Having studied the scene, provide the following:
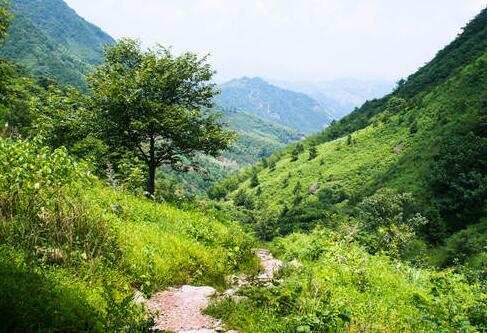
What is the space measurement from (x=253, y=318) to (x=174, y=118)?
1477 centimetres

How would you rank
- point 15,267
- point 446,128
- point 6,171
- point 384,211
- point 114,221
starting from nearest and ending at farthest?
1. point 15,267
2. point 6,171
3. point 114,221
4. point 384,211
5. point 446,128

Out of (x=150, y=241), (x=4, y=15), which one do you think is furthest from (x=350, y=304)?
(x=4, y=15)

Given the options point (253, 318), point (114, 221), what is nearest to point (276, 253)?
point (114, 221)

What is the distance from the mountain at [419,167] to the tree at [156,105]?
39.2 ft

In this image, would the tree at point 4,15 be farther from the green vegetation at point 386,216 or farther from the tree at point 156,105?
the green vegetation at point 386,216

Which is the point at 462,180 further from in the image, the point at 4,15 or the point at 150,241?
the point at 4,15

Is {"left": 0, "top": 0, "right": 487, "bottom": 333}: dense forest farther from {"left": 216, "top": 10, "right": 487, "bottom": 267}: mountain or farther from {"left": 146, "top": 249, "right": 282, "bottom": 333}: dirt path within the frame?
{"left": 216, "top": 10, "right": 487, "bottom": 267}: mountain

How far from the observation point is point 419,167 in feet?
267

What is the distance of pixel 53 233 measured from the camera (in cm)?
859

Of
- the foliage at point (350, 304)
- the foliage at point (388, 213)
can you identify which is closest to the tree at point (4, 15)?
the foliage at point (350, 304)

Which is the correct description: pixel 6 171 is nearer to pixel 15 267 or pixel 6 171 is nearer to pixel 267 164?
pixel 15 267

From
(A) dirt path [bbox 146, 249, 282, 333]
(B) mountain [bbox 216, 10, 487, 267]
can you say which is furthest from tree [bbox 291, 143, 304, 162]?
(A) dirt path [bbox 146, 249, 282, 333]

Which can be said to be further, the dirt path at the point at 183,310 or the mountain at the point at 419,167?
the mountain at the point at 419,167

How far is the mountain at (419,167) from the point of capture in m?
63.6
